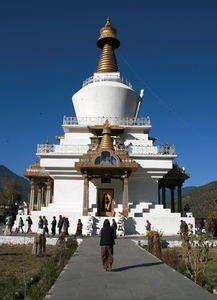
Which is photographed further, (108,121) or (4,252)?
(108,121)

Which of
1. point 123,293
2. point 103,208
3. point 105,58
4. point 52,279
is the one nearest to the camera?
point 123,293

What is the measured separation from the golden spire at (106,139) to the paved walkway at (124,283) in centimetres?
1234

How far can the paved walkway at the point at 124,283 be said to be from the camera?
16.4ft

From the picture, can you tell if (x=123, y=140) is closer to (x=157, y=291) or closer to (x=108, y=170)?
A: (x=108, y=170)

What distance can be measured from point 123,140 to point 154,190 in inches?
170

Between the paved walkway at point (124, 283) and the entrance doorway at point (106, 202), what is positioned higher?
the entrance doorway at point (106, 202)

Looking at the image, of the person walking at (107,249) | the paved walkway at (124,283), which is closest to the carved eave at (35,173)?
the paved walkway at (124,283)

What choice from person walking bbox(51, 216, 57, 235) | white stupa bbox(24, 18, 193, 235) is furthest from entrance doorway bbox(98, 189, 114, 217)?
person walking bbox(51, 216, 57, 235)

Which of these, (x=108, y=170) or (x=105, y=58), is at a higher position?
(x=105, y=58)

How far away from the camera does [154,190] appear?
21.4 meters

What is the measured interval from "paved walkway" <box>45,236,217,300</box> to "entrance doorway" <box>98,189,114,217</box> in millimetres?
11806

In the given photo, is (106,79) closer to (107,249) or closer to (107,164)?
(107,164)

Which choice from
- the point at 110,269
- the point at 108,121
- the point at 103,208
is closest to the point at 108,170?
the point at 103,208

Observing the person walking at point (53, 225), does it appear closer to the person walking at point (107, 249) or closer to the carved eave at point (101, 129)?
the carved eave at point (101, 129)
